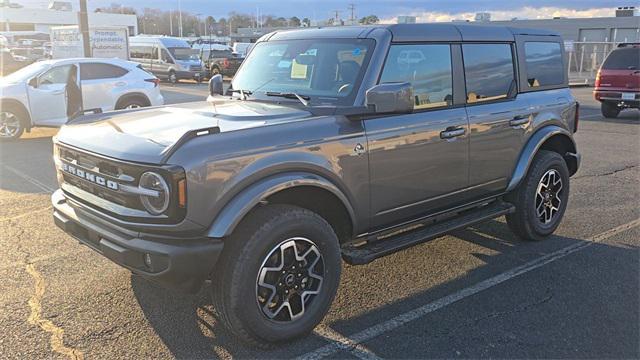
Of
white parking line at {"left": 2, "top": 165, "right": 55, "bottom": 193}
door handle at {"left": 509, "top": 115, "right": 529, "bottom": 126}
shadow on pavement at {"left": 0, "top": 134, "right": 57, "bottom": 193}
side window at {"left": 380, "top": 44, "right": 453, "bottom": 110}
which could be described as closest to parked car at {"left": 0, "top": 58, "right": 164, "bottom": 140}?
shadow on pavement at {"left": 0, "top": 134, "right": 57, "bottom": 193}

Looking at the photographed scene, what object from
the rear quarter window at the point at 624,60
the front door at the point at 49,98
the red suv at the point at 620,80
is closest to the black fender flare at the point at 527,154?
the front door at the point at 49,98

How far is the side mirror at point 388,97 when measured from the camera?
366 centimetres

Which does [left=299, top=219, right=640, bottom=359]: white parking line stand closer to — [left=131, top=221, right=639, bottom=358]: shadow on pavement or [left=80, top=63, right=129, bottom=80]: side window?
[left=131, top=221, right=639, bottom=358]: shadow on pavement

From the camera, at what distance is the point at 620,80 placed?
14758mm

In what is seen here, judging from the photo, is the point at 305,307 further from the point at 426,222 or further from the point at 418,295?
the point at 426,222

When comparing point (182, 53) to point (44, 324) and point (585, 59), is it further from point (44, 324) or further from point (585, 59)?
point (44, 324)

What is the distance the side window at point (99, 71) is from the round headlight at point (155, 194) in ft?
33.0

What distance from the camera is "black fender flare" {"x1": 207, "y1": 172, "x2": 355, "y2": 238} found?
3.14 meters

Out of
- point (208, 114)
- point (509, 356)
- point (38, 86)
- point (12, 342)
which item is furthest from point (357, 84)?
point (38, 86)

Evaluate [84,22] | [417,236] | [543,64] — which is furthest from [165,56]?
[417,236]

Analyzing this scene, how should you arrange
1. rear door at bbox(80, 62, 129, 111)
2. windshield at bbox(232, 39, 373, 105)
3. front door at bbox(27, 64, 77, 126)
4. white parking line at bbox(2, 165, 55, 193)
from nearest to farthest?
windshield at bbox(232, 39, 373, 105)
white parking line at bbox(2, 165, 55, 193)
front door at bbox(27, 64, 77, 126)
rear door at bbox(80, 62, 129, 111)

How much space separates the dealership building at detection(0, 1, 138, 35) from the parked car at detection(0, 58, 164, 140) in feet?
239

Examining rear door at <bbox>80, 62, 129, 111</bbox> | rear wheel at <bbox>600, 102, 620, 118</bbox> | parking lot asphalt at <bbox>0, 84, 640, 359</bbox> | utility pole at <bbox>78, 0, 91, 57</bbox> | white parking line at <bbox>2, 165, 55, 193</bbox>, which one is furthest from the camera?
utility pole at <bbox>78, 0, 91, 57</bbox>

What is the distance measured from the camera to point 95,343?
11.4ft
